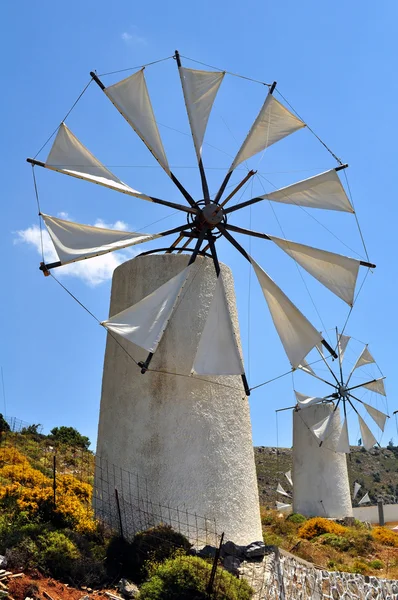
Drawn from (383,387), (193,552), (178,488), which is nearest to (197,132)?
(178,488)

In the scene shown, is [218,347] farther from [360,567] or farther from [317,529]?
[317,529]

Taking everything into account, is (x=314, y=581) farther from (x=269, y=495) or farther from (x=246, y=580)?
(x=269, y=495)

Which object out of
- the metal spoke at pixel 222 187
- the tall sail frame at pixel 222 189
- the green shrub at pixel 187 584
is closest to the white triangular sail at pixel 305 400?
the tall sail frame at pixel 222 189

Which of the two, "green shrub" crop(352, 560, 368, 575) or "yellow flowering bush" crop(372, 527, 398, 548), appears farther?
"yellow flowering bush" crop(372, 527, 398, 548)

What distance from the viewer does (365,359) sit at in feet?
89.7

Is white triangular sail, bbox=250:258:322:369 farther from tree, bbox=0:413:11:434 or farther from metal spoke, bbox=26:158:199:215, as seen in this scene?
tree, bbox=0:413:11:434

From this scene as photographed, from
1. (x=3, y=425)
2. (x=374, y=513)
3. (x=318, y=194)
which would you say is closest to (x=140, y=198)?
(x=318, y=194)

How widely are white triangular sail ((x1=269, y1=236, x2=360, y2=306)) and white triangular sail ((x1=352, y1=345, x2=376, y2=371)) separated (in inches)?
599

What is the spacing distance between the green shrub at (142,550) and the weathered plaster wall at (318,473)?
48.4 feet

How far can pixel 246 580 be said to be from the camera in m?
9.62

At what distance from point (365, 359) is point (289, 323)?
54.5ft

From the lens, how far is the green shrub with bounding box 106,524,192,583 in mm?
9656

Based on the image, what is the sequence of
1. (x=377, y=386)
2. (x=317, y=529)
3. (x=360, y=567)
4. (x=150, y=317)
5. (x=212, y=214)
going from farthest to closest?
(x=377, y=386)
(x=317, y=529)
(x=360, y=567)
(x=212, y=214)
(x=150, y=317)

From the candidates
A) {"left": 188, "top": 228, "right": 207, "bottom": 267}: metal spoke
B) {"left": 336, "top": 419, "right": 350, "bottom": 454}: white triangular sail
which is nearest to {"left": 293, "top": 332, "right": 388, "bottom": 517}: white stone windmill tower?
{"left": 336, "top": 419, "right": 350, "bottom": 454}: white triangular sail
